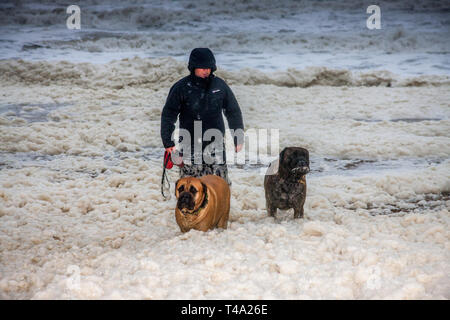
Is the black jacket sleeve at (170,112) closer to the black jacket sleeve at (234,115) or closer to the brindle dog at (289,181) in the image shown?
the black jacket sleeve at (234,115)

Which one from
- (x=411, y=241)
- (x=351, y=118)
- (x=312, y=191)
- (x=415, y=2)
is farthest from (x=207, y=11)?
(x=411, y=241)

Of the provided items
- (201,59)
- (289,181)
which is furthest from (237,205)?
(201,59)

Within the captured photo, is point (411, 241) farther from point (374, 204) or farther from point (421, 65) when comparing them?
point (421, 65)

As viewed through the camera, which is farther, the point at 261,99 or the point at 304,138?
the point at 261,99

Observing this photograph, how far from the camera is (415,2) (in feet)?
72.7

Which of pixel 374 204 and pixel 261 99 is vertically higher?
pixel 261 99

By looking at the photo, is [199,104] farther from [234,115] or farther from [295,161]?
[295,161]

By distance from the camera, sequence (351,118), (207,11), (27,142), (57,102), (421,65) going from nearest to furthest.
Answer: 1. (27,142)
2. (351,118)
3. (57,102)
4. (421,65)
5. (207,11)

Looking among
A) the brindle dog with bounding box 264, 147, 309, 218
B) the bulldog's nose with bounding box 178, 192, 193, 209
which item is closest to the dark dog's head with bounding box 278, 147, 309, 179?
the brindle dog with bounding box 264, 147, 309, 218

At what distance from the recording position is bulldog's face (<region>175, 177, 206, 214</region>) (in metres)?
3.17

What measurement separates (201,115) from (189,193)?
903 mm

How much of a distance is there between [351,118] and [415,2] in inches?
716

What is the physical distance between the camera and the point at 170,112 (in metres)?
3.76

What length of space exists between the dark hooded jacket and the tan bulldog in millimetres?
545
